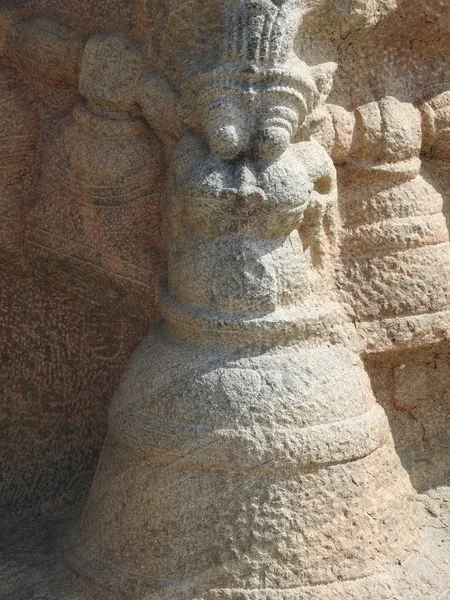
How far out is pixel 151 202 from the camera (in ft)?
7.09

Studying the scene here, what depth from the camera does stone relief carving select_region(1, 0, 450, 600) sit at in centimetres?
192

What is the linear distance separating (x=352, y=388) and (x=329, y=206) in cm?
35

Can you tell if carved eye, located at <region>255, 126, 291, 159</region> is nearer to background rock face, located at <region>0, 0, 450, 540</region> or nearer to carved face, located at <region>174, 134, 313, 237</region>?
carved face, located at <region>174, 134, 313, 237</region>

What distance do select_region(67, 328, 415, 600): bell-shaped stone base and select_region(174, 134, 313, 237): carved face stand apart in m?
0.22

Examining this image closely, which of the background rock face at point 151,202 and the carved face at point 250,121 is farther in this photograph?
the background rock face at point 151,202

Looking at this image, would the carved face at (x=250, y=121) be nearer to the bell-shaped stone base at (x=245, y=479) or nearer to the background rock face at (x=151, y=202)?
the background rock face at (x=151, y=202)

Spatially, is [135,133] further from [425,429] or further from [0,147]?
[425,429]

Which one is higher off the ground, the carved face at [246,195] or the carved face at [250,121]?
the carved face at [250,121]

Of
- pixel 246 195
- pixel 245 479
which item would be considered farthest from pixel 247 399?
pixel 246 195

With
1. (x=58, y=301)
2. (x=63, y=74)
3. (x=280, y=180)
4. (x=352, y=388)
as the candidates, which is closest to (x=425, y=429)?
(x=352, y=388)

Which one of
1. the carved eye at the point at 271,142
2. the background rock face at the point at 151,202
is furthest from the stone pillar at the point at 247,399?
the background rock face at the point at 151,202

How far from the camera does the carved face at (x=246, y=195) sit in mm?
1913

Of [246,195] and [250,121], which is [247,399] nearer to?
[246,195]

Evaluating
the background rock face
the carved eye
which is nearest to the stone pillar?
the carved eye
